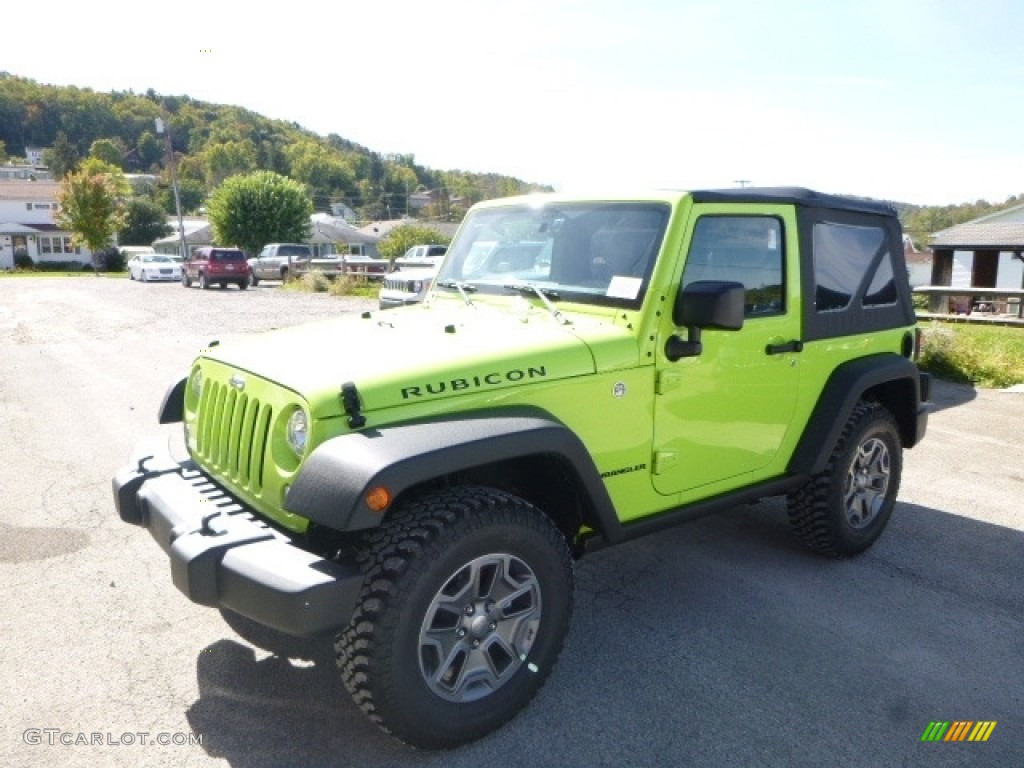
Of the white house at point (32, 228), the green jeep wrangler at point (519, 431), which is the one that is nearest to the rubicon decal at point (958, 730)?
the green jeep wrangler at point (519, 431)

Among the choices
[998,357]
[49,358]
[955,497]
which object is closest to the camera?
[955,497]

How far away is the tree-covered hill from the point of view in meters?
121

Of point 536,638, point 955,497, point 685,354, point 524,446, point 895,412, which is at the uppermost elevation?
point 685,354

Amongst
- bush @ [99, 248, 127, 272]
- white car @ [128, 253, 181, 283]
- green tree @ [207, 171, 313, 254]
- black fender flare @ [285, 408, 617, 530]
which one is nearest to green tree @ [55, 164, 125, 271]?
bush @ [99, 248, 127, 272]

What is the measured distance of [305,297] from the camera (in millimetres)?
25609

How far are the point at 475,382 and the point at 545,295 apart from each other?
0.92 meters

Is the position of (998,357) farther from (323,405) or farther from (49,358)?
(49,358)

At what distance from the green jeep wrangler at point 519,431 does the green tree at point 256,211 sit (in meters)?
48.5

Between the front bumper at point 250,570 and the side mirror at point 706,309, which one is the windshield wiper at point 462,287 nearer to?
the side mirror at point 706,309

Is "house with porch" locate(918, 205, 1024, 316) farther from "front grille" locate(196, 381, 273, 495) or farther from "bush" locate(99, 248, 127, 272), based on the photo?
"bush" locate(99, 248, 127, 272)

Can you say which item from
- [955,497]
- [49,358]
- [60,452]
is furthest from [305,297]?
[955,497]

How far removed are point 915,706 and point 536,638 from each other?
151cm

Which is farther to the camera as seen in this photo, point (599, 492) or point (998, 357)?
point (998, 357)
